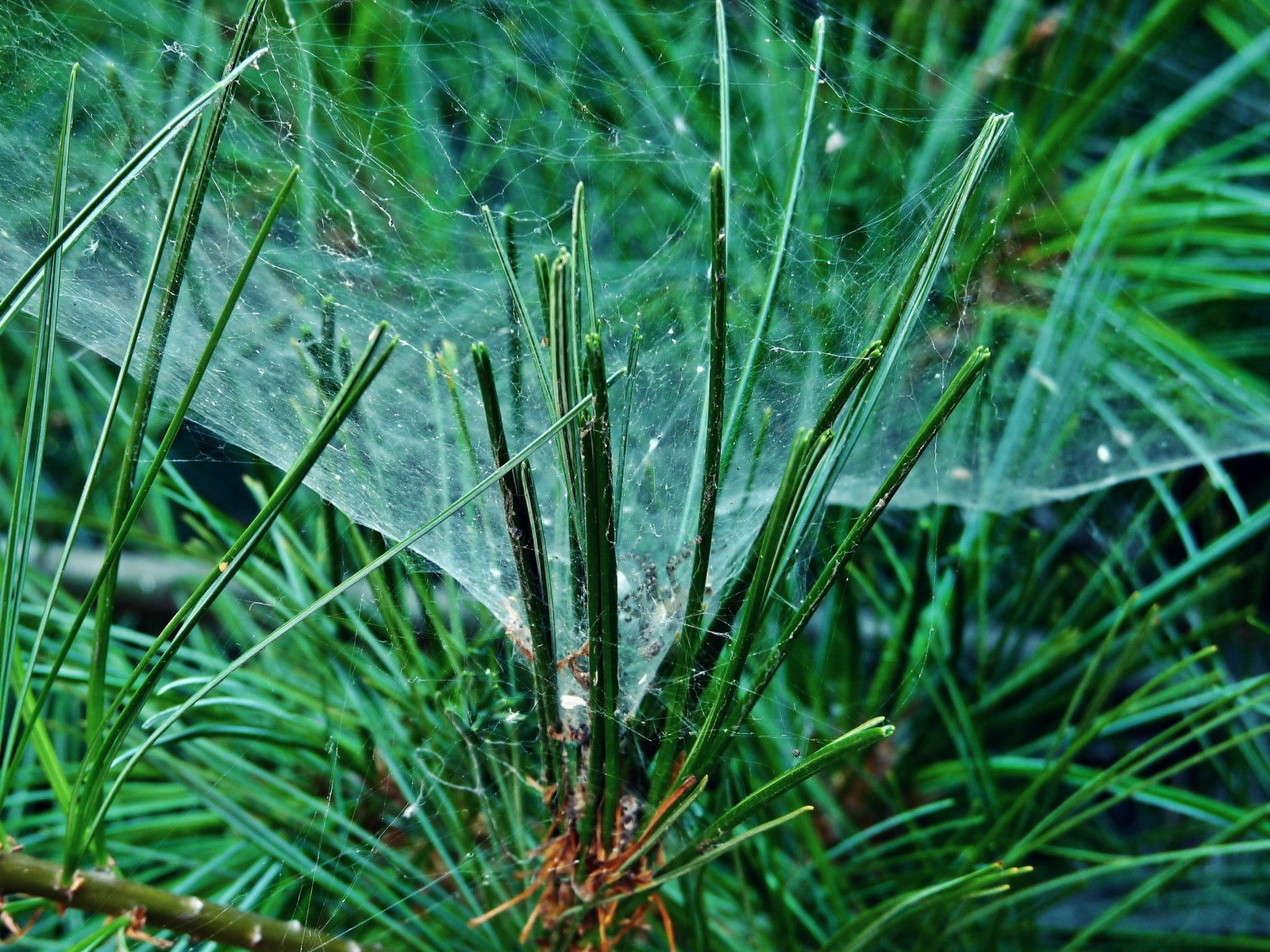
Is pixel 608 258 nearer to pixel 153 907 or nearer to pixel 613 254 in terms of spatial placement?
pixel 613 254

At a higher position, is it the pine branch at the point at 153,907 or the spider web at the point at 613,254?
the spider web at the point at 613,254

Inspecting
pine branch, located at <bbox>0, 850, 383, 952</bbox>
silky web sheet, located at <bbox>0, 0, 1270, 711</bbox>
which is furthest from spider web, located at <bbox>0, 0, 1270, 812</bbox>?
pine branch, located at <bbox>0, 850, 383, 952</bbox>

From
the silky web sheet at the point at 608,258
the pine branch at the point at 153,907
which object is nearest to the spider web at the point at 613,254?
the silky web sheet at the point at 608,258

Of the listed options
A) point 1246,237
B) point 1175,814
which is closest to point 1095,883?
point 1175,814

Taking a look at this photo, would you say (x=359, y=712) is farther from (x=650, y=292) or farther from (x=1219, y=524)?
(x=1219, y=524)

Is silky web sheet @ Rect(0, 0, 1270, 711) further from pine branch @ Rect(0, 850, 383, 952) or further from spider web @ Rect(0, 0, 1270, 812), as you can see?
pine branch @ Rect(0, 850, 383, 952)

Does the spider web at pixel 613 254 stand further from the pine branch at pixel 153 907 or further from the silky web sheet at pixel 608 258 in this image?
the pine branch at pixel 153 907

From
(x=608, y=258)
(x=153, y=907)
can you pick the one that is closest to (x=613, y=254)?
(x=608, y=258)
